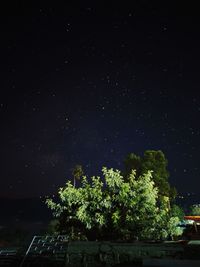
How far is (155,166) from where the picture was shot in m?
43.7

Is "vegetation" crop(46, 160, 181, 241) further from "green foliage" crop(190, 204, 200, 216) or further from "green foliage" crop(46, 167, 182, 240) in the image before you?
"green foliage" crop(190, 204, 200, 216)

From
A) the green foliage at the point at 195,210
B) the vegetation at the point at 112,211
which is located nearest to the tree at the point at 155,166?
the green foliage at the point at 195,210

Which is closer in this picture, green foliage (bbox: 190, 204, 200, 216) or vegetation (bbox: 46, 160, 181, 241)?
vegetation (bbox: 46, 160, 181, 241)

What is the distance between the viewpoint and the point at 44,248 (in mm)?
7781

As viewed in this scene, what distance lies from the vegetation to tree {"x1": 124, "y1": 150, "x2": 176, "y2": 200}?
2954cm

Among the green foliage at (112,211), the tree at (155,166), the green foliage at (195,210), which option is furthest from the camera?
the green foliage at (195,210)

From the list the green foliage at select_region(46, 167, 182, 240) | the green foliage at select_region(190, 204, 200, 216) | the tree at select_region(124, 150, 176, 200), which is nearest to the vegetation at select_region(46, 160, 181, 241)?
the green foliage at select_region(46, 167, 182, 240)

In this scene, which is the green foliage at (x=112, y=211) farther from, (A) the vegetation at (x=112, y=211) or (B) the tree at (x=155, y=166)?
(B) the tree at (x=155, y=166)

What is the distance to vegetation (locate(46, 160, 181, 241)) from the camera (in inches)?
488

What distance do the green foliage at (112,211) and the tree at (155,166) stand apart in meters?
29.6

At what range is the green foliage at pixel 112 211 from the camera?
40.7 ft

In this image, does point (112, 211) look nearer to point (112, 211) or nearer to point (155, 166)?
point (112, 211)

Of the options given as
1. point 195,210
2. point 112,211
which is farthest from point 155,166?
point 112,211

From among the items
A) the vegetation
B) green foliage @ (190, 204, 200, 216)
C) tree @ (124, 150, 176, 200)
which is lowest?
the vegetation
